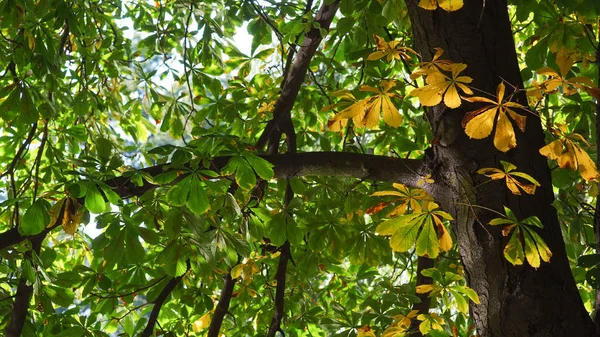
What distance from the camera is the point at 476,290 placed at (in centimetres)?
149

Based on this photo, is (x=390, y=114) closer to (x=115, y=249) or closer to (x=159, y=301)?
(x=115, y=249)

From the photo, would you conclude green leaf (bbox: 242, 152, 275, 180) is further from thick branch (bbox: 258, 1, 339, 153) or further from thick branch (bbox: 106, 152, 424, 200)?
thick branch (bbox: 258, 1, 339, 153)

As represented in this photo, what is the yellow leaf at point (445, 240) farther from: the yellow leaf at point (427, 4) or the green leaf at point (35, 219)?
the green leaf at point (35, 219)

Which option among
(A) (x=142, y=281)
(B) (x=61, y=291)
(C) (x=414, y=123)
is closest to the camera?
(B) (x=61, y=291)

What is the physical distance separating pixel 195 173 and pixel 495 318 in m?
0.80

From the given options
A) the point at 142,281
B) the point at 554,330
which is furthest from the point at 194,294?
the point at 554,330

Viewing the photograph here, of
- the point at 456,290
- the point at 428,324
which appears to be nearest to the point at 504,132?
the point at 456,290

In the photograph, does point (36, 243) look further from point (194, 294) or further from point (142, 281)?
point (194, 294)

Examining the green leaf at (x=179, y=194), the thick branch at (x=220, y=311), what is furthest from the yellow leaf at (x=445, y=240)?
the thick branch at (x=220, y=311)

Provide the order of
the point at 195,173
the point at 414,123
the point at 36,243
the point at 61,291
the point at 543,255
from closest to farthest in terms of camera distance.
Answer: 1. the point at 543,255
2. the point at 195,173
3. the point at 36,243
4. the point at 61,291
5. the point at 414,123

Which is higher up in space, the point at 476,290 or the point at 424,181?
the point at 424,181

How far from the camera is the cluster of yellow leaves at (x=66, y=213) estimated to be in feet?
5.00

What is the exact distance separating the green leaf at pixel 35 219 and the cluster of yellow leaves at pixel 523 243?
1.06m

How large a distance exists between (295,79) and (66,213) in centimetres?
115
